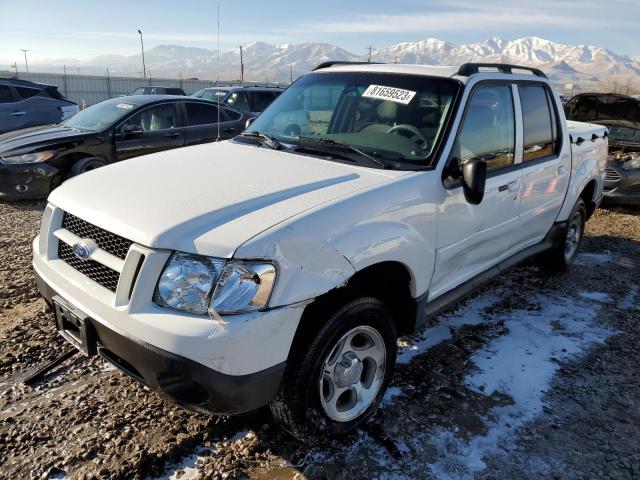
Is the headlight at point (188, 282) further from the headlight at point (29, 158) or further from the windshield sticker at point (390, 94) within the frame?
the headlight at point (29, 158)

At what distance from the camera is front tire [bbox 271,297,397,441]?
2.30 meters

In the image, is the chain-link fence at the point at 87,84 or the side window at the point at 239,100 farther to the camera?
the chain-link fence at the point at 87,84

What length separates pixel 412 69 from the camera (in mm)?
3451

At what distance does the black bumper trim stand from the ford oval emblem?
39 centimetres

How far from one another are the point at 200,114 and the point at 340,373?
7035 millimetres

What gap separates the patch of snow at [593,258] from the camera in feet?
19.1

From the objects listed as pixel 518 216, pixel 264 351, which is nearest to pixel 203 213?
pixel 264 351

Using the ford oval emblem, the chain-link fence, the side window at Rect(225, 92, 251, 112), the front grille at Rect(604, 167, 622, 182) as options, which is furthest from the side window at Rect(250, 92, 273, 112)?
the chain-link fence

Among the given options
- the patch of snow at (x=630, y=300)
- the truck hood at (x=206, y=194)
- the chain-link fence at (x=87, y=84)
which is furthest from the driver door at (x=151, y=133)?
the chain-link fence at (x=87, y=84)

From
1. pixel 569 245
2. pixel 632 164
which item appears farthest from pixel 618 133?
pixel 569 245

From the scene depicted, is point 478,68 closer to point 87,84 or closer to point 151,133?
point 151,133

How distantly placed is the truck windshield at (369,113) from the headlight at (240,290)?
133cm

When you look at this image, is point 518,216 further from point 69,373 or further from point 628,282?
point 69,373

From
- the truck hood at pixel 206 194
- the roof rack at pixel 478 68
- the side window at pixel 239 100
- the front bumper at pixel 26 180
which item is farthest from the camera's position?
the side window at pixel 239 100
